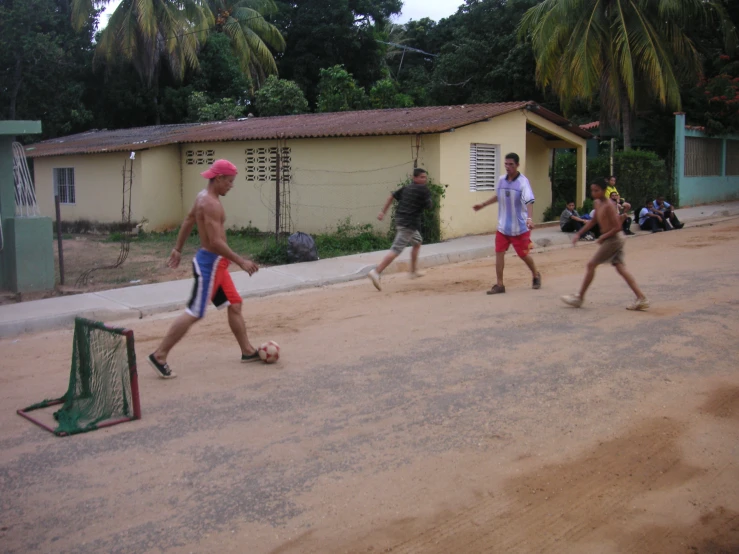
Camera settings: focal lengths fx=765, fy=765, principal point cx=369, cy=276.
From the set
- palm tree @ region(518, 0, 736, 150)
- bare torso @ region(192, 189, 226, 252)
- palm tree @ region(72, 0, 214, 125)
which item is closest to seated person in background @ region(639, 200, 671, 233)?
palm tree @ region(518, 0, 736, 150)

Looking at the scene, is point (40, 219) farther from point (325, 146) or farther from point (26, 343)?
point (325, 146)

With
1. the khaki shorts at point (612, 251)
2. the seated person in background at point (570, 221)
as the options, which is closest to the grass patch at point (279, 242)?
the seated person in background at point (570, 221)

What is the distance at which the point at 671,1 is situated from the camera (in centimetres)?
2284

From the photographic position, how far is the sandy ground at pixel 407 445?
12.9 ft

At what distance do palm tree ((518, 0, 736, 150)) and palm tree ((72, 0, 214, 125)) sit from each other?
14.1 m

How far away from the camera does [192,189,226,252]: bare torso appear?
20.9 ft

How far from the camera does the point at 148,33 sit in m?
29.8

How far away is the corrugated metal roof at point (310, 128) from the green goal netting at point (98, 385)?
36.3 ft

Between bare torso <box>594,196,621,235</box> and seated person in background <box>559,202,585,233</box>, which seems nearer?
bare torso <box>594,196,621,235</box>

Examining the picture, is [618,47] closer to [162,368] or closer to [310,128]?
[310,128]

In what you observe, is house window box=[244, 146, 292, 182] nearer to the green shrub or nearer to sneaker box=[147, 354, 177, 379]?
the green shrub

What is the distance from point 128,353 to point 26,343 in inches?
148

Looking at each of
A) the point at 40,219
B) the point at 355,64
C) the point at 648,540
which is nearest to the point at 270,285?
the point at 40,219

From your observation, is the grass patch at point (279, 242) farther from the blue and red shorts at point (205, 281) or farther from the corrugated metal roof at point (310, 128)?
the blue and red shorts at point (205, 281)
